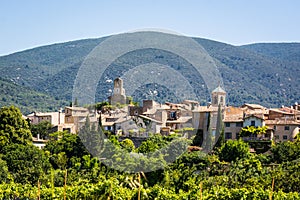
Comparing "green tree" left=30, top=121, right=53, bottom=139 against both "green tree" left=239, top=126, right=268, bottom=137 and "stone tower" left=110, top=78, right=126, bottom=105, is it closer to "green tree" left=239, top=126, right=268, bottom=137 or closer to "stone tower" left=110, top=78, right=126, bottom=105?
"stone tower" left=110, top=78, right=126, bottom=105

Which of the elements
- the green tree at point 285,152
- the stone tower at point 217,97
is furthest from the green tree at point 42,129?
the green tree at point 285,152

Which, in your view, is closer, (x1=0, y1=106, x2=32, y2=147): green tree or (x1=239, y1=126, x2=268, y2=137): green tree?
(x1=0, y1=106, x2=32, y2=147): green tree

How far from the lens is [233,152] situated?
76.8 feet

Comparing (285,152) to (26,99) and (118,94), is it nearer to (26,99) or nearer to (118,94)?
(118,94)

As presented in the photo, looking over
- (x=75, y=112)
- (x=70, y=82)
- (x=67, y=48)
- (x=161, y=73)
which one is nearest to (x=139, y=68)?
(x=161, y=73)

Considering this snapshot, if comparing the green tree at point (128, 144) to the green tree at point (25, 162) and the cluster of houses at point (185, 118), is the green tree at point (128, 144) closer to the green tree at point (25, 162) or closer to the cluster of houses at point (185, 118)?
the cluster of houses at point (185, 118)

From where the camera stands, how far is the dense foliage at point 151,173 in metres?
13.7

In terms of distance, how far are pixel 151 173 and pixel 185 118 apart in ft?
36.7

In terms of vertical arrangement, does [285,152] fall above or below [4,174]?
above

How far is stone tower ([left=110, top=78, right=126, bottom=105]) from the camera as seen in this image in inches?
1216

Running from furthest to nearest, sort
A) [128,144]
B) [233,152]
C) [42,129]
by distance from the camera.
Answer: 1. [42,129]
2. [128,144]
3. [233,152]

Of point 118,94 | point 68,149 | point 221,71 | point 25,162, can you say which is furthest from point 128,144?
point 221,71

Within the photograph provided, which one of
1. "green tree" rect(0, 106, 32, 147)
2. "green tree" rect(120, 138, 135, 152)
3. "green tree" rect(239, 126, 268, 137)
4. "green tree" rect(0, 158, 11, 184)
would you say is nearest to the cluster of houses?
"green tree" rect(239, 126, 268, 137)

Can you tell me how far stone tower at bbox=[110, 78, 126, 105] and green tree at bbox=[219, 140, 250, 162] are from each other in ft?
25.9
